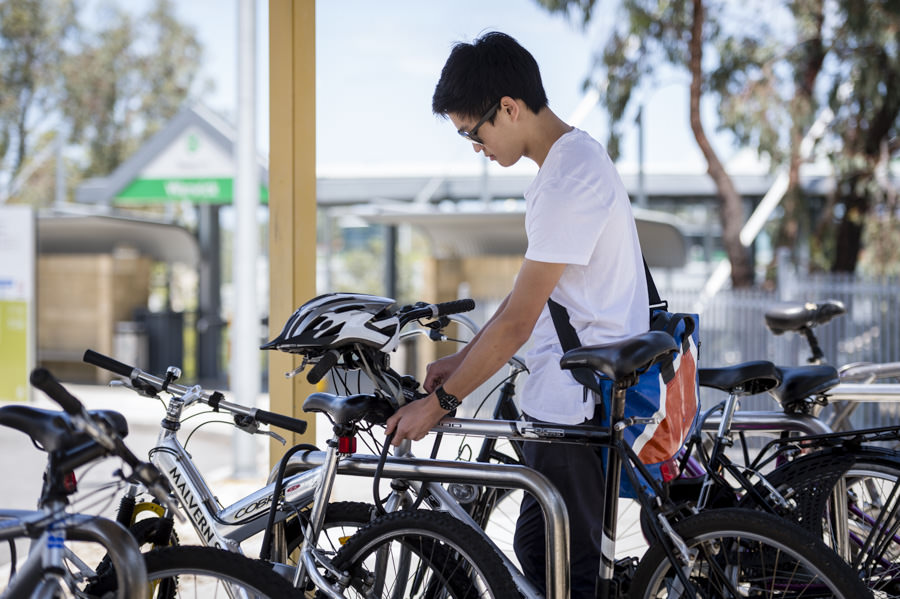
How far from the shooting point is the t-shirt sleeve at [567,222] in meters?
2.28

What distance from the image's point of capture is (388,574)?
2.38 metres

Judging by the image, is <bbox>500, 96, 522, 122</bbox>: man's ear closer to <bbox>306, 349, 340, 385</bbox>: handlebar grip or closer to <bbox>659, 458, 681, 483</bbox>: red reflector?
<bbox>306, 349, 340, 385</bbox>: handlebar grip

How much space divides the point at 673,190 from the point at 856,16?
16.2 feet

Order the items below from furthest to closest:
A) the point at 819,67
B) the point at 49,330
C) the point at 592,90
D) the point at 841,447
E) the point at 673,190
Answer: the point at 673,190, the point at 49,330, the point at 592,90, the point at 819,67, the point at 841,447

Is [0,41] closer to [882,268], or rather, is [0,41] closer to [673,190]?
[673,190]

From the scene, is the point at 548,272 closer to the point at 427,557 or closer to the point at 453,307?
the point at 453,307

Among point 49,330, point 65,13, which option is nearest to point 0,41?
point 65,13

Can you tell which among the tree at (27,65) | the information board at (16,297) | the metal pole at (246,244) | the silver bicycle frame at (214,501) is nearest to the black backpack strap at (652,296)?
the silver bicycle frame at (214,501)

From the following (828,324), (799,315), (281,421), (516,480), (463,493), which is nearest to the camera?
(516,480)

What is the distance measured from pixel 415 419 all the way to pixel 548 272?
48cm

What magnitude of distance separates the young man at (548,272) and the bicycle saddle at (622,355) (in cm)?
15

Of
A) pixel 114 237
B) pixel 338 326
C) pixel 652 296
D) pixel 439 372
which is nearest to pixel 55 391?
pixel 338 326

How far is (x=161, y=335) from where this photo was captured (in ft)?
49.8

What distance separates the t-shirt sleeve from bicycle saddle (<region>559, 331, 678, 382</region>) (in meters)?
0.22
